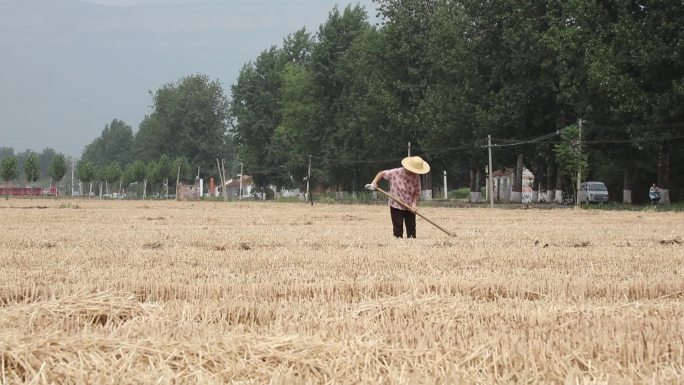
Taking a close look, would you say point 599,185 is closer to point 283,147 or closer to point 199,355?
point 283,147

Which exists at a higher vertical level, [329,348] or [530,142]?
[530,142]

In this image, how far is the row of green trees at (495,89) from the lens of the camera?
3888 centimetres

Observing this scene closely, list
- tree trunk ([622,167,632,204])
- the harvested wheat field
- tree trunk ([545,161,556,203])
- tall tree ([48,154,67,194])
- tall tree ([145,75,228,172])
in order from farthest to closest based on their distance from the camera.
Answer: tall tree ([145,75,228,172]) → tall tree ([48,154,67,194]) → tree trunk ([545,161,556,203]) → tree trunk ([622,167,632,204]) → the harvested wheat field

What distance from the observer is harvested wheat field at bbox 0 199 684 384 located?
11.5 feet

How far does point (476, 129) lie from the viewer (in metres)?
55.2

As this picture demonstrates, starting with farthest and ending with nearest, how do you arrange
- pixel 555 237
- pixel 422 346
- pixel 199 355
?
pixel 555 237
pixel 422 346
pixel 199 355

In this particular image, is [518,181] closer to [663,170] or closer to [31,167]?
[663,170]

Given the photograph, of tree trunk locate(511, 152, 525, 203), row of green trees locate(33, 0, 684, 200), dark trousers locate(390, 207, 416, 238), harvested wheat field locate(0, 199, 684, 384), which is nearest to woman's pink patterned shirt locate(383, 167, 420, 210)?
dark trousers locate(390, 207, 416, 238)

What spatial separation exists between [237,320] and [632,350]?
2.29 metres

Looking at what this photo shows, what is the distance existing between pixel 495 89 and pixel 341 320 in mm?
53203

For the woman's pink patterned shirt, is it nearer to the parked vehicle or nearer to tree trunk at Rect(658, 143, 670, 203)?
tree trunk at Rect(658, 143, 670, 203)

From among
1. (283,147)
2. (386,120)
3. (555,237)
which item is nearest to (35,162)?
(283,147)

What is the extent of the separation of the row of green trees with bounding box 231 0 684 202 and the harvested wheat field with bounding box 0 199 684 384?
106ft

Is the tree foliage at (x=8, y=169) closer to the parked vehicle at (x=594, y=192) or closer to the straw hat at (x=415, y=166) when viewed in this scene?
the parked vehicle at (x=594, y=192)
